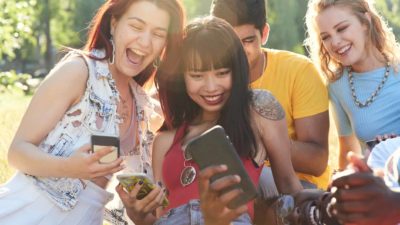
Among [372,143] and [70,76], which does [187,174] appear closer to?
[70,76]

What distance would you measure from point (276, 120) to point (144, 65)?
79 centimetres

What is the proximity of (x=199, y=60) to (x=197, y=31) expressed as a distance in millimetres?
172

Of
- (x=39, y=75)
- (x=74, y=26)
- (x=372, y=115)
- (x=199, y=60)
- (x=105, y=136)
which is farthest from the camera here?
(x=39, y=75)

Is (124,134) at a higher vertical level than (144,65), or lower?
lower

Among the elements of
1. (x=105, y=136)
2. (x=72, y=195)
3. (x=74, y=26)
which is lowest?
(x=74, y=26)

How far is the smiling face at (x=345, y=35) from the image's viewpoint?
472cm

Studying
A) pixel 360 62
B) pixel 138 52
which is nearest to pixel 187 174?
pixel 138 52

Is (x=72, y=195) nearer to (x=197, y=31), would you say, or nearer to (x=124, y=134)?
(x=124, y=134)

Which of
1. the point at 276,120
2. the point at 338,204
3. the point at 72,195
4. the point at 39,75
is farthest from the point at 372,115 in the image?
the point at 39,75

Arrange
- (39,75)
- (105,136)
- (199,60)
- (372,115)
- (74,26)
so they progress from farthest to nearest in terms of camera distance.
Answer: (39,75) → (74,26) → (372,115) → (199,60) → (105,136)

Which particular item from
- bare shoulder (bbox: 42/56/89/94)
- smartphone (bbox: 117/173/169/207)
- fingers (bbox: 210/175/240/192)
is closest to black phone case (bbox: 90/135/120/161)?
smartphone (bbox: 117/173/169/207)

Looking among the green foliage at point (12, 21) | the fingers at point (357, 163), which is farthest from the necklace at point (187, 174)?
the green foliage at point (12, 21)

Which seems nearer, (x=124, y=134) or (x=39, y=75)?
(x=124, y=134)

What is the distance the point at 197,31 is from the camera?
4211 millimetres
